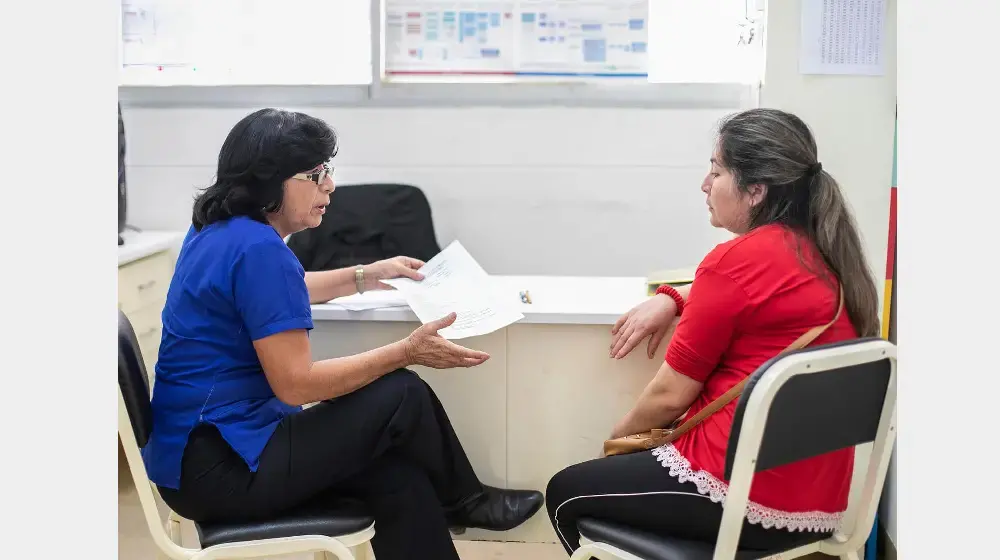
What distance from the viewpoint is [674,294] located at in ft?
6.07

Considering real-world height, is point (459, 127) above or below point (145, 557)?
above

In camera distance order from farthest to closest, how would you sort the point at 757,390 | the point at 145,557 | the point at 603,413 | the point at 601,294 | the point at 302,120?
the point at 145,557 → the point at 601,294 → the point at 603,413 → the point at 302,120 → the point at 757,390

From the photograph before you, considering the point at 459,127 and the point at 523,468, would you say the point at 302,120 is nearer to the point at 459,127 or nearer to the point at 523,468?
the point at 523,468

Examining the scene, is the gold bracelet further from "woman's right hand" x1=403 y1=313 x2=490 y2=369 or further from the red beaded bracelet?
the red beaded bracelet

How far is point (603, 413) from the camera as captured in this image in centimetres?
195

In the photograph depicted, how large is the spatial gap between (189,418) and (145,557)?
1.09 meters

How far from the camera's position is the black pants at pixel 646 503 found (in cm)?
148

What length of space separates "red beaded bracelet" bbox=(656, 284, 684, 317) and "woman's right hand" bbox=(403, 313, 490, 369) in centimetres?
42

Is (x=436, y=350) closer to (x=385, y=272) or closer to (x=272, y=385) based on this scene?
(x=272, y=385)

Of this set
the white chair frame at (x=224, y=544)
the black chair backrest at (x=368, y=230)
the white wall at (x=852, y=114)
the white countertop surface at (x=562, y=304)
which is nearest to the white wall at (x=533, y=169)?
the black chair backrest at (x=368, y=230)

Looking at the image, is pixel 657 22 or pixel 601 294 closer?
pixel 601 294

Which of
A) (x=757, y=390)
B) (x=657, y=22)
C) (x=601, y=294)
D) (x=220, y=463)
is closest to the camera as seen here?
(x=757, y=390)

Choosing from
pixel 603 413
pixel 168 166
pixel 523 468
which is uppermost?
pixel 168 166

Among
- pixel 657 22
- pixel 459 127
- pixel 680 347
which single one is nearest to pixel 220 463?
pixel 680 347
